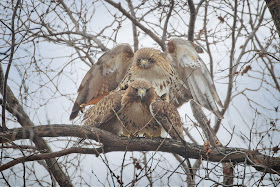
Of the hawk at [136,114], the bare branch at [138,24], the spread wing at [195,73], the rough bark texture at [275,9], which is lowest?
the hawk at [136,114]

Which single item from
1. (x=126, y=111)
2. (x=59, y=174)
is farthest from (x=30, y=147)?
(x=126, y=111)

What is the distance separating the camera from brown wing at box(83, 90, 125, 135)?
4434mm

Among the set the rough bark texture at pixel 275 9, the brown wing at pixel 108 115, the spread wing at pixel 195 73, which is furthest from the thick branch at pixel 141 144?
the spread wing at pixel 195 73

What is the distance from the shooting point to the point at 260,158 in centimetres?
351

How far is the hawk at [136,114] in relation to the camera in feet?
14.4

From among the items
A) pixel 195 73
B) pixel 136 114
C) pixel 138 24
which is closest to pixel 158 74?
pixel 195 73

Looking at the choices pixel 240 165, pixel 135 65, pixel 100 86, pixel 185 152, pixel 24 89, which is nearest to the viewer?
pixel 240 165

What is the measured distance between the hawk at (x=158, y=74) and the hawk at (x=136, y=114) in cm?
70

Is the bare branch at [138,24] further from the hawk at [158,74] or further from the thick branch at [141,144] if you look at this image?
the thick branch at [141,144]

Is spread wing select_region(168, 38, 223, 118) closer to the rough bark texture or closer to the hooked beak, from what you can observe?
the hooked beak

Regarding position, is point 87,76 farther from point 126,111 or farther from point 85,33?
point 126,111

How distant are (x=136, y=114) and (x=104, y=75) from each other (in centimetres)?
145

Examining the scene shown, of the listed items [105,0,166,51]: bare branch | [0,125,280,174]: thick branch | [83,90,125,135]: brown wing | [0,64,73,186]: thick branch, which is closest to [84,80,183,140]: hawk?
[83,90,125,135]: brown wing

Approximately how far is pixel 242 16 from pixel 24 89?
3661mm
